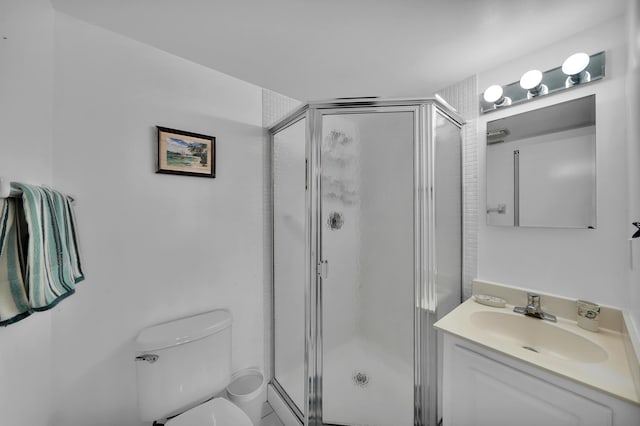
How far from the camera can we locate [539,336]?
122cm

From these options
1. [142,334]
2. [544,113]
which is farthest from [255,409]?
[544,113]

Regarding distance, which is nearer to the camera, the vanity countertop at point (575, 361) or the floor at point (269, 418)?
the vanity countertop at point (575, 361)

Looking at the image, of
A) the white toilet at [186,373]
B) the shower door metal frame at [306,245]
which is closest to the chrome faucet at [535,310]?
the shower door metal frame at [306,245]

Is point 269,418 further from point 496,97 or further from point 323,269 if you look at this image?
point 496,97

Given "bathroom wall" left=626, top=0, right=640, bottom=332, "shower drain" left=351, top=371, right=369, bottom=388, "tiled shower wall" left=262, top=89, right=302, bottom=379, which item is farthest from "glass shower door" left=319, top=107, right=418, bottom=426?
"bathroom wall" left=626, top=0, right=640, bottom=332

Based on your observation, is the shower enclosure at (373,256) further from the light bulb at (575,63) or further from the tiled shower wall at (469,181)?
the light bulb at (575,63)

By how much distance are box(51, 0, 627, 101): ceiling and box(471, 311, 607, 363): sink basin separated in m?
1.45

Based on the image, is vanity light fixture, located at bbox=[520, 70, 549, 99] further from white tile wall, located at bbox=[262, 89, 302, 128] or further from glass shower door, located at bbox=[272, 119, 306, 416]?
white tile wall, located at bbox=[262, 89, 302, 128]

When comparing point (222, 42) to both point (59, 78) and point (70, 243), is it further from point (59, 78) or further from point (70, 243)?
point (70, 243)

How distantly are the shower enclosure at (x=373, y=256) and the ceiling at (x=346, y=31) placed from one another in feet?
0.98

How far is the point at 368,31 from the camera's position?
1.17m

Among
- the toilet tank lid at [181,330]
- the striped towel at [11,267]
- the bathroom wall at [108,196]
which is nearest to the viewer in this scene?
the striped towel at [11,267]

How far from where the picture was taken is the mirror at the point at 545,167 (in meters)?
1.17

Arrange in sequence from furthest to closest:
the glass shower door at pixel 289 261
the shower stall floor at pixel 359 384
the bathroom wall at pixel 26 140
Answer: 1. the glass shower door at pixel 289 261
2. the shower stall floor at pixel 359 384
3. the bathroom wall at pixel 26 140
